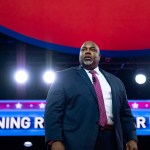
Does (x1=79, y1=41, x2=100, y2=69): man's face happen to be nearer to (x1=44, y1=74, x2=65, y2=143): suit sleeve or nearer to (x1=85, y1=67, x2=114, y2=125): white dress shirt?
(x1=85, y1=67, x2=114, y2=125): white dress shirt

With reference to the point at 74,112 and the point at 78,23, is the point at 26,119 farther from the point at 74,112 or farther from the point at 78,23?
the point at 74,112

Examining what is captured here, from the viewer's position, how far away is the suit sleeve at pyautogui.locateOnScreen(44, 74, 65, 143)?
Result: 218cm

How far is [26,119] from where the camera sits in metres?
6.13

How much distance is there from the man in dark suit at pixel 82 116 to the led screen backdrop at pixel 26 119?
369cm

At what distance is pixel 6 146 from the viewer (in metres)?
13.8

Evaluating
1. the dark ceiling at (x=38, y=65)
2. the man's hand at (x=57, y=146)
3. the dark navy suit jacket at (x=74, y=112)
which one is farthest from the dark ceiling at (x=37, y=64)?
the man's hand at (x=57, y=146)

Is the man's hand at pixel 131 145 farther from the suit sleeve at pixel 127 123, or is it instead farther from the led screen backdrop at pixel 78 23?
the led screen backdrop at pixel 78 23

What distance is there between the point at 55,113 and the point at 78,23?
179 centimetres

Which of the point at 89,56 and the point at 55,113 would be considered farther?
the point at 89,56

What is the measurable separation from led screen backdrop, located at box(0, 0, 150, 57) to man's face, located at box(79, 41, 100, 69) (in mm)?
1260

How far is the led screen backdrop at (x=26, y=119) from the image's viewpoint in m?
6.05

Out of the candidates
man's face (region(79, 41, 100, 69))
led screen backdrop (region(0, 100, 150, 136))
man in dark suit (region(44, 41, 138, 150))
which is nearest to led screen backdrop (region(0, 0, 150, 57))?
man's face (region(79, 41, 100, 69))

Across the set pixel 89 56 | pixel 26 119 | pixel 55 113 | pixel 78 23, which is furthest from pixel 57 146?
pixel 26 119

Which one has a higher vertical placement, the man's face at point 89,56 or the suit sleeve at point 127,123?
the man's face at point 89,56
